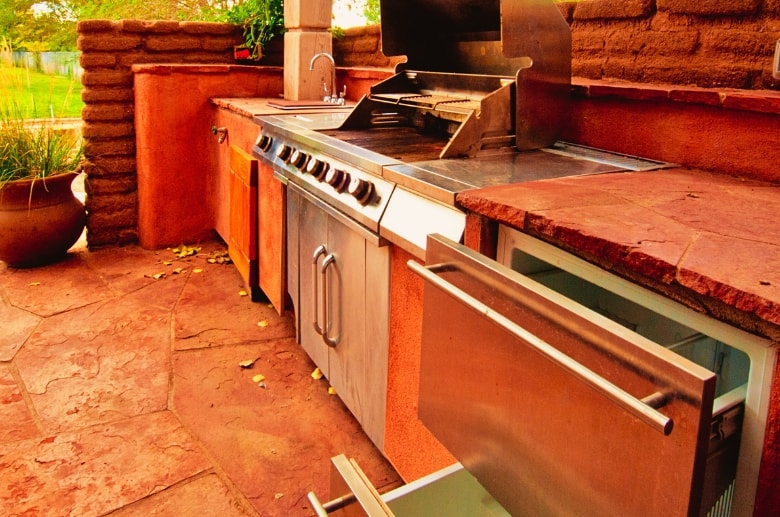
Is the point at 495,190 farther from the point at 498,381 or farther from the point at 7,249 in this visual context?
the point at 7,249

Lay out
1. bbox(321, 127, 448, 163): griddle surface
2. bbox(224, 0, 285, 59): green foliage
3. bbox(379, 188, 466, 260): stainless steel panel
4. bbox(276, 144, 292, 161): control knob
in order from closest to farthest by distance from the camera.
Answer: bbox(379, 188, 466, 260): stainless steel panel < bbox(321, 127, 448, 163): griddle surface < bbox(276, 144, 292, 161): control knob < bbox(224, 0, 285, 59): green foliage

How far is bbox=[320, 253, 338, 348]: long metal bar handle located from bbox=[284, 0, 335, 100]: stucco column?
6.81 feet

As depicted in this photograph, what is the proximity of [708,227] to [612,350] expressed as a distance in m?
0.47

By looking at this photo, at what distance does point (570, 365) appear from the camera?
3.12ft

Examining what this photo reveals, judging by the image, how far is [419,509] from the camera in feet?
4.43

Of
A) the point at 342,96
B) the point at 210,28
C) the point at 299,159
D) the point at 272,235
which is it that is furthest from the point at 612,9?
the point at 210,28

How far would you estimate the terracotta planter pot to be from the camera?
374cm

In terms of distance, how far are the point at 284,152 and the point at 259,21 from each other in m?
2.13

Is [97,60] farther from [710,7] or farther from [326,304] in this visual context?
[710,7]

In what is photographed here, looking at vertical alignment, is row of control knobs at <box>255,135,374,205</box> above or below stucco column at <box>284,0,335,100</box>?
below

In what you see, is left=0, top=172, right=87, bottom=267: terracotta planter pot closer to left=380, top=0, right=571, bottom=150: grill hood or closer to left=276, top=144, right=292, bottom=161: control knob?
left=276, top=144, right=292, bottom=161: control knob

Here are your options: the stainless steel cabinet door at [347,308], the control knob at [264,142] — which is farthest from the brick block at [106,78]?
the stainless steel cabinet door at [347,308]

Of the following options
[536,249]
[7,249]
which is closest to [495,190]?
[536,249]

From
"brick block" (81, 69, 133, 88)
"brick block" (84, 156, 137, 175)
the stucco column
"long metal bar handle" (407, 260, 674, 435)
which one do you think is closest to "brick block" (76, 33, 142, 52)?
"brick block" (81, 69, 133, 88)
